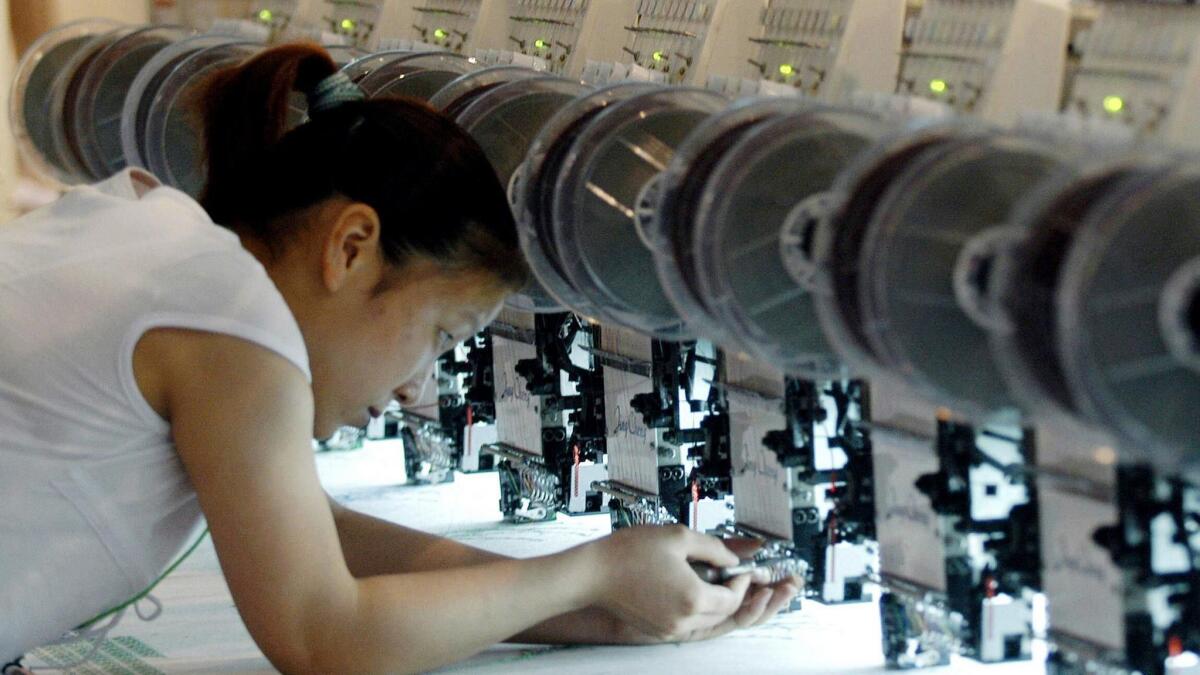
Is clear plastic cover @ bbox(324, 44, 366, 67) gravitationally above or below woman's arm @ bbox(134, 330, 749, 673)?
above

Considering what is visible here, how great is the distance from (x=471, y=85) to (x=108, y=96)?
1300 millimetres

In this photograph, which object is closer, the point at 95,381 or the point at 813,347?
the point at 813,347

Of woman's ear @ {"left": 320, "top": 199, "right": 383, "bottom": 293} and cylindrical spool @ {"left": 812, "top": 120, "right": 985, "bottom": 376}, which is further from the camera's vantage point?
woman's ear @ {"left": 320, "top": 199, "right": 383, "bottom": 293}

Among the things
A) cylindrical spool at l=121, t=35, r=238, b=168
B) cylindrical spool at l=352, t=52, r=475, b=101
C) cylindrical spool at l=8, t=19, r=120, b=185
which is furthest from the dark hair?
cylindrical spool at l=8, t=19, r=120, b=185

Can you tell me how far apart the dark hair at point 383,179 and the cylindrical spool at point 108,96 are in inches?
58.2

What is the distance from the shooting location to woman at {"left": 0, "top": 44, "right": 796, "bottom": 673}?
1692 mm

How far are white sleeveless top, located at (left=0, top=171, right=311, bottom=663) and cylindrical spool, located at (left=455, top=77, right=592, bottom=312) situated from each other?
45 cm

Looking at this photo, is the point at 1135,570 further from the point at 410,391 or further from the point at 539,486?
the point at 539,486

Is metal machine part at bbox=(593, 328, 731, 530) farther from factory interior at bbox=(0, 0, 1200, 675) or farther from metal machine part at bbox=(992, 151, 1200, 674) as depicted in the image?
metal machine part at bbox=(992, 151, 1200, 674)

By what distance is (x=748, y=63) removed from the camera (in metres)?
2.29

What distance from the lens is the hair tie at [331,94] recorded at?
6.15ft

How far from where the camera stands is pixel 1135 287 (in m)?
1.19

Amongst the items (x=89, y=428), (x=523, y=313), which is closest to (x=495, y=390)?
(x=523, y=313)

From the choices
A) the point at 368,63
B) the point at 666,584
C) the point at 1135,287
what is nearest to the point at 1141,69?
the point at 1135,287
